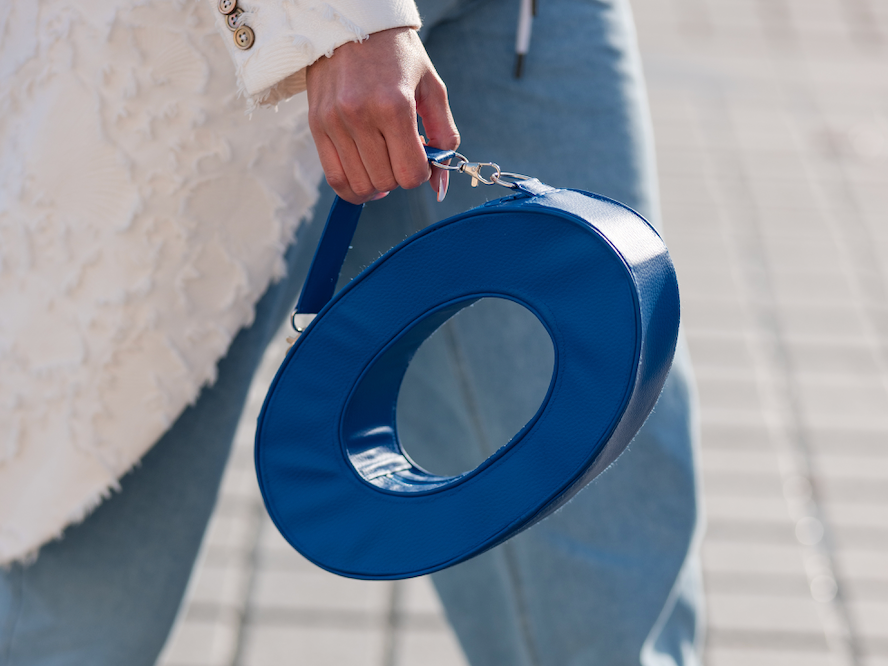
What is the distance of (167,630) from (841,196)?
268 centimetres

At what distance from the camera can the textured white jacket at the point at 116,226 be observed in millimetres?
877

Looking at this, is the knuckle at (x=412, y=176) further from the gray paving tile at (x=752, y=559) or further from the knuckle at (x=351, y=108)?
the gray paving tile at (x=752, y=559)

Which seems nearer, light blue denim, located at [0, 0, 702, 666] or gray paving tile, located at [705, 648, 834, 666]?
light blue denim, located at [0, 0, 702, 666]

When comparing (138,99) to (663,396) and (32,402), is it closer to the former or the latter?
(32,402)

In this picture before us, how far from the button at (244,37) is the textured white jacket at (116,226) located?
2.1 inches

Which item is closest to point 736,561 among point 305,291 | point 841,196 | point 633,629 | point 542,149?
point 633,629

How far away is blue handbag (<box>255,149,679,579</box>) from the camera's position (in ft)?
2.20

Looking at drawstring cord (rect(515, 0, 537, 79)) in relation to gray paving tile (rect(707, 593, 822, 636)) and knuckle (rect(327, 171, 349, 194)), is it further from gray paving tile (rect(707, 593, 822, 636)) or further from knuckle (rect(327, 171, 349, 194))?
gray paving tile (rect(707, 593, 822, 636))

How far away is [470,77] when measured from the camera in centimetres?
105

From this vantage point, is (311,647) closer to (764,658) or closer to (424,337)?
(764,658)

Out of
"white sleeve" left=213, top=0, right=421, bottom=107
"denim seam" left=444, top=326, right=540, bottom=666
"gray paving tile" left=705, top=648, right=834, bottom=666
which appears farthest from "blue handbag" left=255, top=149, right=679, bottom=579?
"gray paving tile" left=705, top=648, right=834, bottom=666

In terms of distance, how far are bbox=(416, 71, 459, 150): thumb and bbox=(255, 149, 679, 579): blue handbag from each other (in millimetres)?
30

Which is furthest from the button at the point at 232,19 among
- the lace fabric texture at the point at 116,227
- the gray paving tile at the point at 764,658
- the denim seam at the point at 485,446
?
the gray paving tile at the point at 764,658

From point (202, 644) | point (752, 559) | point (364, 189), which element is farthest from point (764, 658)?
point (364, 189)
